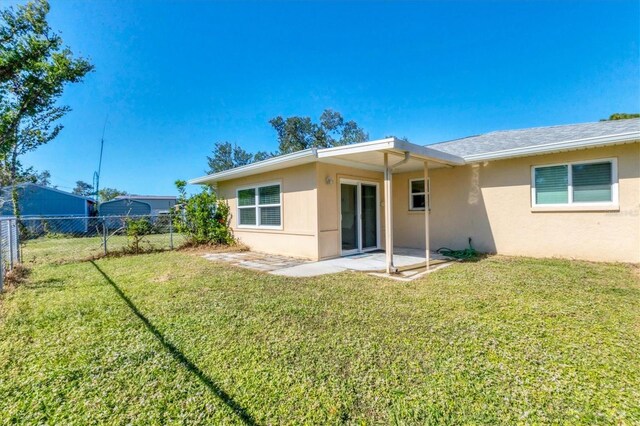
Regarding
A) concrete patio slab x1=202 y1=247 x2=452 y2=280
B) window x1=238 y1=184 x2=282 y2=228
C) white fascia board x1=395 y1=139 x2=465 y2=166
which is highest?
A: white fascia board x1=395 y1=139 x2=465 y2=166

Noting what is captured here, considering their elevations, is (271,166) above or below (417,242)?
above

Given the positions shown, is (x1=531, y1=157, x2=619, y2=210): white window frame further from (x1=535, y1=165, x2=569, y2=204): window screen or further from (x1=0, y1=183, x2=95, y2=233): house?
(x1=0, y1=183, x2=95, y2=233): house

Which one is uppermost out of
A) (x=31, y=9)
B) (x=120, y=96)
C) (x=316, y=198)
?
(x=31, y=9)

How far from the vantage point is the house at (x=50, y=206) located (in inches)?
699

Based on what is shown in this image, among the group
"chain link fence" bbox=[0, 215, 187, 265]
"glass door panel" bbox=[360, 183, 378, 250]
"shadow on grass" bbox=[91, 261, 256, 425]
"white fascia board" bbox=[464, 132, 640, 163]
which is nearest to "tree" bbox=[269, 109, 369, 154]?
"chain link fence" bbox=[0, 215, 187, 265]

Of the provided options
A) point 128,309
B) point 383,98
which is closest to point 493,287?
point 128,309

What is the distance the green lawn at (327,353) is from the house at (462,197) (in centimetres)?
202

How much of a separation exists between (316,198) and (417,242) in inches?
171

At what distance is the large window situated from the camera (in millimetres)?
6312

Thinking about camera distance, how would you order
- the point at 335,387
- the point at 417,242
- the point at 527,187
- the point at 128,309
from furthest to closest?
the point at 417,242 → the point at 527,187 → the point at 128,309 → the point at 335,387

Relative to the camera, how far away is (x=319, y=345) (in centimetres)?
296

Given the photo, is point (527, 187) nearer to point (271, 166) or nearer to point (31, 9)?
point (271, 166)

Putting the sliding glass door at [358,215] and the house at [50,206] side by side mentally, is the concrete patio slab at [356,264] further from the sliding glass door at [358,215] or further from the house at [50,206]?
the house at [50,206]

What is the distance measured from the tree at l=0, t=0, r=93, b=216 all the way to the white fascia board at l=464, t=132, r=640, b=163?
17643mm
